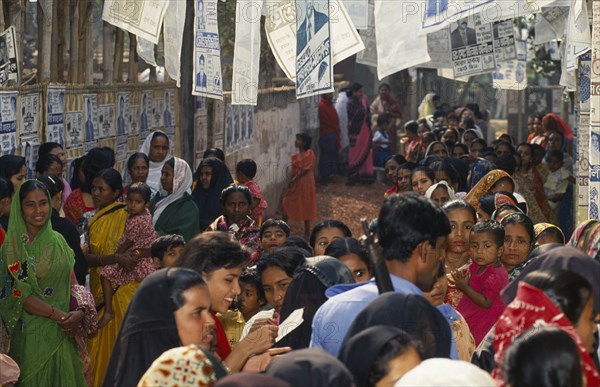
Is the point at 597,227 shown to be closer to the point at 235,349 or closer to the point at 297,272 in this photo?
the point at 297,272

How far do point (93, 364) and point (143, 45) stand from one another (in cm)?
436

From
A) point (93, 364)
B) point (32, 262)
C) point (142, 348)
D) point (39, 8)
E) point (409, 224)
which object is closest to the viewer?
point (142, 348)

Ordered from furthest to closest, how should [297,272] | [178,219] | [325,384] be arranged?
[178,219], [297,272], [325,384]

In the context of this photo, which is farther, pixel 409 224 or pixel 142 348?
pixel 409 224

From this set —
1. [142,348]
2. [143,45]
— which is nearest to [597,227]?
[142,348]

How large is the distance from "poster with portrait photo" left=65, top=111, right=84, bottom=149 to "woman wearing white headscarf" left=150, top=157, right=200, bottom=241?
4.32 ft

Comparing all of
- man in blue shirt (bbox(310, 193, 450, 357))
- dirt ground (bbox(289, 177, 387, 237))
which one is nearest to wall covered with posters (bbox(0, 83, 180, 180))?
dirt ground (bbox(289, 177, 387, 237))

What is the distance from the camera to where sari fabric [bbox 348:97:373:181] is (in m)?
23.1

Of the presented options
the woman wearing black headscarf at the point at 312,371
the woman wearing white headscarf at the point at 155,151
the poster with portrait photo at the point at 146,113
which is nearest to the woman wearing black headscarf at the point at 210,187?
the woman wearing white headscarf at the point at 155,151

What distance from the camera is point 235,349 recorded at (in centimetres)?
507

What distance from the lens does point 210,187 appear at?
10719mm

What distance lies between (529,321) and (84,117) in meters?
7.84

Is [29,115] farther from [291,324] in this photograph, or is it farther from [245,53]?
[291,324]

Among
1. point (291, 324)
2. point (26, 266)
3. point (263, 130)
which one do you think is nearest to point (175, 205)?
point (26, 266)
